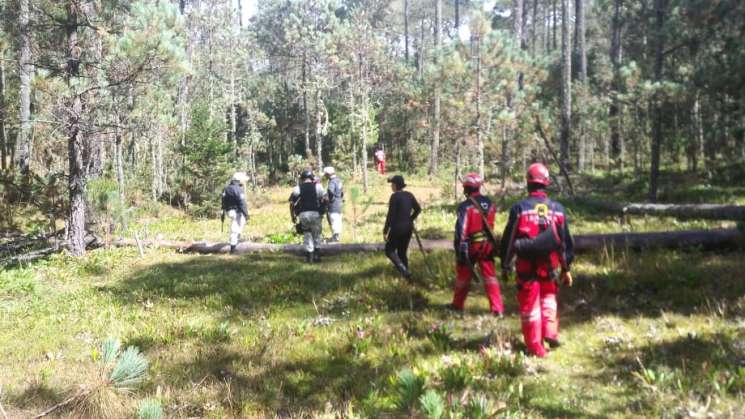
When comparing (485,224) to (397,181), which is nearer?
(485,224)

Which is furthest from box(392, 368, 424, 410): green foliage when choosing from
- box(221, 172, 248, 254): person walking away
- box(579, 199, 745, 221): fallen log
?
box(579, 199, 745, 221): fallen log

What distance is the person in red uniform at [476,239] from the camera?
21.2 ft

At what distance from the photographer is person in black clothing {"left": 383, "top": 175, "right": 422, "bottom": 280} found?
8.30m

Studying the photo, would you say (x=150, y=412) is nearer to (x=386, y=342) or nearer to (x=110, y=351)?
(x=110, y=351)

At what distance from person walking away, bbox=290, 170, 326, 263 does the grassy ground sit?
2.46ft

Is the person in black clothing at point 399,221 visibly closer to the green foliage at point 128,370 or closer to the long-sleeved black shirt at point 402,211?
the long-sleeved black shirt at point 402,211

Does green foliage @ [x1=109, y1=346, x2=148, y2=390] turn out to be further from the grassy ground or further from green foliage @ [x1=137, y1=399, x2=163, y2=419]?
the grassy ground

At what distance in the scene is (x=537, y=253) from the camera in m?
5.40

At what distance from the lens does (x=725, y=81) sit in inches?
542

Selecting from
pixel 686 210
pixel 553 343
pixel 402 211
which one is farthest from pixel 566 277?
pixel 686 210

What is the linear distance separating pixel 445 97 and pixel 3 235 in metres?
17.7

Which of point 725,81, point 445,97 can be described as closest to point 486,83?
point 445,97

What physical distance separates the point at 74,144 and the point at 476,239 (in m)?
10.7

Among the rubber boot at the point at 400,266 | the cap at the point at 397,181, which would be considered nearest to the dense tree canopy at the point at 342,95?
the cap at the point at 397,181
